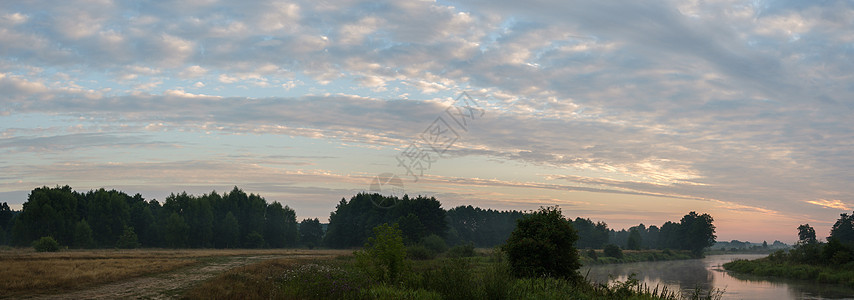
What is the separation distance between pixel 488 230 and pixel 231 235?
279 ft

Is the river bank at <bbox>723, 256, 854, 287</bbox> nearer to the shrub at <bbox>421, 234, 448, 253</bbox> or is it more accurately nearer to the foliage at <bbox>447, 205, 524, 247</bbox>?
the shrub at <bbox>421, 234, 448, 253</bbox>

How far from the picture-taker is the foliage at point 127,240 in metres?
95.2

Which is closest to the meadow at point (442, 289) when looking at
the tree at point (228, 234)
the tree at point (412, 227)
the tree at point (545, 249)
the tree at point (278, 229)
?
the tree at point (545, 249)

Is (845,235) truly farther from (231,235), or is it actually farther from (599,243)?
(231,235)

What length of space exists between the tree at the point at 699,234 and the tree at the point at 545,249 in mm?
142107

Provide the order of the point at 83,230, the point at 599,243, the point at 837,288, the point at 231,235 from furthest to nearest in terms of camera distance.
Answer: the point at 599,243
the point at 231,235
the point at 83,230
the point at 837,288

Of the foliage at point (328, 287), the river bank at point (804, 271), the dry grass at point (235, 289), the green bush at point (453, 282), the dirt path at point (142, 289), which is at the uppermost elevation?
the green bush at point (453, 282)

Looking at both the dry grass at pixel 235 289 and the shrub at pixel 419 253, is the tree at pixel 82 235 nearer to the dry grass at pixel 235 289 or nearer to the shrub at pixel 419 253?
the shrub at pixel 419 253

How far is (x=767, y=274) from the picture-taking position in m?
66.1

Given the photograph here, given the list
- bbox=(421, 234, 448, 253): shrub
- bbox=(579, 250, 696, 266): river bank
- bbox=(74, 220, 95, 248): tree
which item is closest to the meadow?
bbox=(421, 234, 448, 253): shrub

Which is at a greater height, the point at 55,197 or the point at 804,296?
→ the point at 55,197

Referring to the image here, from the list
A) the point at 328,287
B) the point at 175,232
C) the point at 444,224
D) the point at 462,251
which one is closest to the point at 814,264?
the point at 462,251

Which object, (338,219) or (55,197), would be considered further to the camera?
(338,219)

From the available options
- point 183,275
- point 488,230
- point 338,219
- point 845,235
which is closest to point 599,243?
point 488,230
